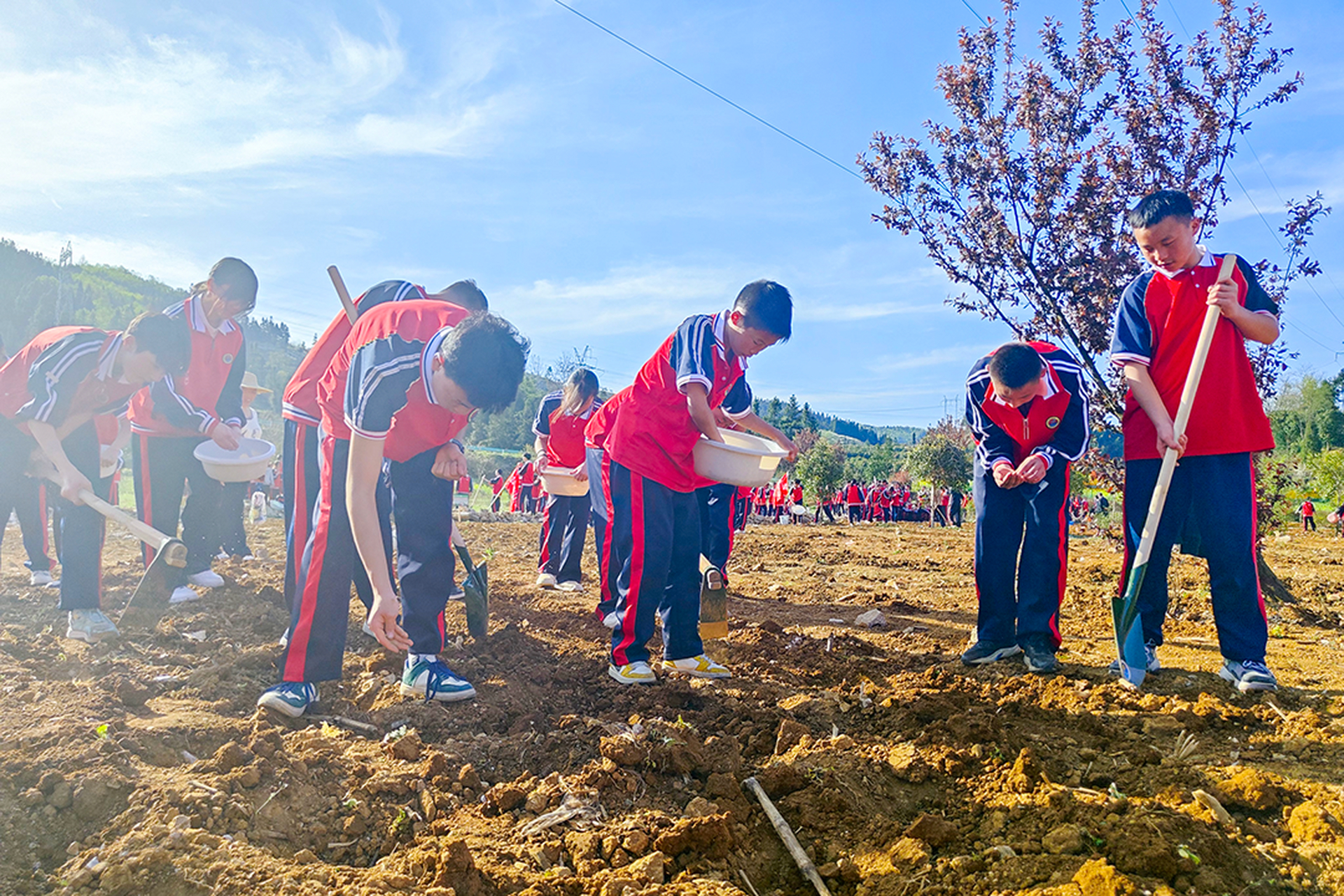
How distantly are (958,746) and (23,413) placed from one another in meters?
4.39

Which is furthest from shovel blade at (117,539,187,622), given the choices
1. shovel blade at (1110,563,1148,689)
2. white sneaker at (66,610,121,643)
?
shovel blade at (1110,563,1148,689)

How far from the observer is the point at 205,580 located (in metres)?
5.50

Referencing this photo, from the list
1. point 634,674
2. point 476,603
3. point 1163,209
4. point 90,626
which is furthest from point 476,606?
point 1163,209

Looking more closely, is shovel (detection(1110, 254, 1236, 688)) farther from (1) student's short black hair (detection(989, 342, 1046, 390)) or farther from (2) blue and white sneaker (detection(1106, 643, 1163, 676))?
(1) student's short black hair (detection(989, 342, 1046, 390))

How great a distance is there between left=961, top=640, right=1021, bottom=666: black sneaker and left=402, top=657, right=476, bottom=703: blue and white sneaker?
2223mm

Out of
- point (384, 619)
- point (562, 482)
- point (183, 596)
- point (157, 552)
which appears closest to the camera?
point (384, 619)

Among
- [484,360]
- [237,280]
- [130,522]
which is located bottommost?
[130,522]

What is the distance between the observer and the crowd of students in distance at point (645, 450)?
2.82 m

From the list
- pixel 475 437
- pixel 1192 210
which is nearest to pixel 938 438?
pixel 1192 210

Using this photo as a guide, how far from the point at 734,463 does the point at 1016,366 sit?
125 centimetres

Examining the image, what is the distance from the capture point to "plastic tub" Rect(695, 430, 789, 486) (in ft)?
11.7

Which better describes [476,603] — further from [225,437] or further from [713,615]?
[225,437]

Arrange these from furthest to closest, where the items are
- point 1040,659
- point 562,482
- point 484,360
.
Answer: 1. point 562,482
2. point 1040,659
3. point 484,360

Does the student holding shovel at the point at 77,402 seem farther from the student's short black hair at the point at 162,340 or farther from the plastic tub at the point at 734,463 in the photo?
the plastic tub at the point at 734,463
